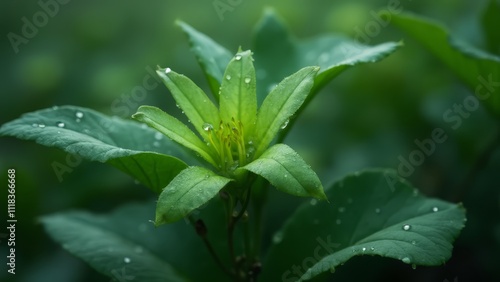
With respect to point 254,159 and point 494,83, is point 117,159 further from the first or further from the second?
point 494,83

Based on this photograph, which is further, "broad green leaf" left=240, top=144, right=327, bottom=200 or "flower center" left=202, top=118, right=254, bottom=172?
"flower center" left=202, top=118, right=254, bottom=172

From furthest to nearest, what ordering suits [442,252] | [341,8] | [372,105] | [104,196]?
1. [341,8]
2. [372,105]
3. [104,196]
4. [442,252]

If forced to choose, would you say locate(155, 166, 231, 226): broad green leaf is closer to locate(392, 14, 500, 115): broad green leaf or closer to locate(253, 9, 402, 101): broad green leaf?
locate(253, 9, 402, 101): broad green leaf

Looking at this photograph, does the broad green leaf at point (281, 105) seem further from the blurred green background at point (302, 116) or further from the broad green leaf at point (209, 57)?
the blurred green background at point (302, 116)

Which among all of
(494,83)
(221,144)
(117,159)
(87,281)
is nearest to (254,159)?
(221,144)

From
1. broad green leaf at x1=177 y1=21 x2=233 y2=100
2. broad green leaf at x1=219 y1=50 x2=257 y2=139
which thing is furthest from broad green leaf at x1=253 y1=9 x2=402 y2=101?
broad green leaf at x1=219 y1=50 x2=257 y2=139
